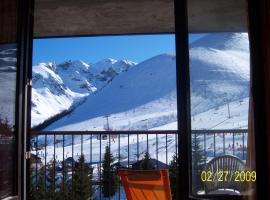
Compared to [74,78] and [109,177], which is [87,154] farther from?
[74,78]

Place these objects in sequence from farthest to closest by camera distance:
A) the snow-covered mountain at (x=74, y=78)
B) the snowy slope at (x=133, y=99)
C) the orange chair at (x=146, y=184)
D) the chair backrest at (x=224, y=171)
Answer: the snow-covered mountain at (x=74, y=78)
the snowy slope at (x=133, y=99)
the orange chair at (x=146, y=184)
the chair backrest at (x=224, y=171)

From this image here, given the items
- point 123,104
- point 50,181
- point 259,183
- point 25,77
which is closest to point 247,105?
point 259,183

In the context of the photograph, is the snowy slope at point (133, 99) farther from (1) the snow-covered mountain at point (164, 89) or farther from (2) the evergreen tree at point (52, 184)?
(2) the evergreen tree at point (52, 184)

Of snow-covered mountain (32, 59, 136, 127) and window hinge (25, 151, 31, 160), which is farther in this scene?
snow-covered mountain (32, 59, 136, 127)

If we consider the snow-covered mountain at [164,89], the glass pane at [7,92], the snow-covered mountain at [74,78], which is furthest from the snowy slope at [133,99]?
the glass pane at [7,92]

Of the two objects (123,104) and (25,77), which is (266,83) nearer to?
(25,77)

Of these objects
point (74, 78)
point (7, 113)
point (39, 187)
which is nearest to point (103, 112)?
point (39, 187)

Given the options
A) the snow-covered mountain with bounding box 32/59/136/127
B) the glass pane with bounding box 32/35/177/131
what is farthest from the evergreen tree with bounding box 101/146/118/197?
the snow-covered mountain with bounding box 32/59/136/127
